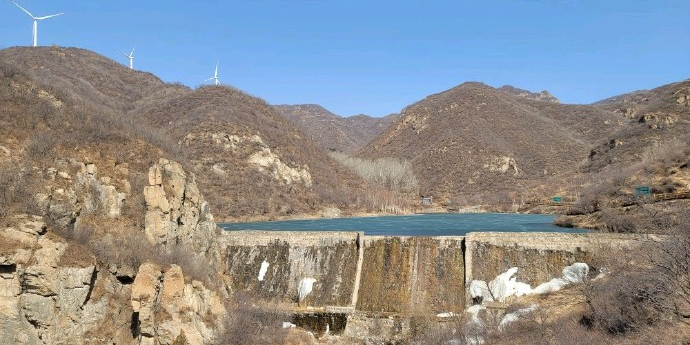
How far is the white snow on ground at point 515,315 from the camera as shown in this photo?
29416 mm

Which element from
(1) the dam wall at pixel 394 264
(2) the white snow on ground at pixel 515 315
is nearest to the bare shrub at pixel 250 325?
(1) the dam wall at pixel 394 264

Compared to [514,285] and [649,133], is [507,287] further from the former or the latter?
[649,133]

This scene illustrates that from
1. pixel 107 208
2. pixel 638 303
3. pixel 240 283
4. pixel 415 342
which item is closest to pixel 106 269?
pixel 107 208

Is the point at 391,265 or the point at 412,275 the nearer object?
the point at 412,275

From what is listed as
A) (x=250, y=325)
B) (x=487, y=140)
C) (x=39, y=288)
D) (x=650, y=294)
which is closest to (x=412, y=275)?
(x=250, y=325)

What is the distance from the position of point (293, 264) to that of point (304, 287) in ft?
7.53

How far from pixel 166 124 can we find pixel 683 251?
3931 inches

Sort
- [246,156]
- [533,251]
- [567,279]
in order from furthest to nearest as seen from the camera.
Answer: [246,156] → [533,251] → [567,279]

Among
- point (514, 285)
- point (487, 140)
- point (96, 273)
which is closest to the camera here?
point (96, 273)

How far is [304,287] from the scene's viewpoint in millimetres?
36719

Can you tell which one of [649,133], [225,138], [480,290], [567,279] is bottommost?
[480,290]

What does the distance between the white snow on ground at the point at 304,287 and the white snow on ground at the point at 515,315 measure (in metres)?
13.0

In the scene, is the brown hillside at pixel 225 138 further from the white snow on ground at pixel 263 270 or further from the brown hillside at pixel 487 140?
the white snow on ground at pixel 263 270

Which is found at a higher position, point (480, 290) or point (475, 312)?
point (480, 290)
